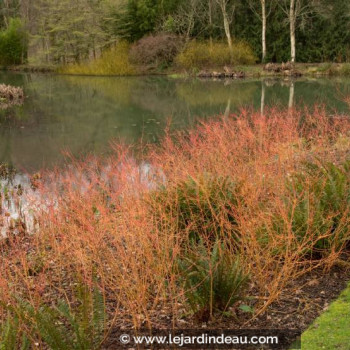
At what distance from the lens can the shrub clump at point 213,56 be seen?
32750 mm

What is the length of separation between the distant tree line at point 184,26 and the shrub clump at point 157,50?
1.06 m

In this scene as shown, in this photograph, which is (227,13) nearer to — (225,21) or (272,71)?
(225,21)

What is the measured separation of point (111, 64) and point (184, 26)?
6128 mm

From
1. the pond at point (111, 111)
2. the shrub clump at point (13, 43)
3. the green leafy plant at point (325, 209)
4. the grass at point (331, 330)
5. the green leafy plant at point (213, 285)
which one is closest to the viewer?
the grass at point (331, 330)

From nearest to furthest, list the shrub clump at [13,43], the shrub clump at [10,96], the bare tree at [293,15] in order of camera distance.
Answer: the shrub clump at [10,96] → the bare tree at [293,15] → the shrub clump at [13,43]

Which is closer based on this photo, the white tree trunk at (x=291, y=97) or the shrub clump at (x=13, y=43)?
the white tree trunk at (x=291, y=97)

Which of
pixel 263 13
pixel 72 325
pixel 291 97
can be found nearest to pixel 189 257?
pixel 72 325

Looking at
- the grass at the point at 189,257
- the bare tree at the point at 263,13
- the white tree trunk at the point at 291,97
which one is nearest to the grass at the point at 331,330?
the grass at the point at 189,257

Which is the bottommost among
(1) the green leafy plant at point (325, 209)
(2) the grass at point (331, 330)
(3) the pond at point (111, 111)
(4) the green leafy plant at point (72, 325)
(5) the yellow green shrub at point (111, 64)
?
(3) the pond at point (111, 111)

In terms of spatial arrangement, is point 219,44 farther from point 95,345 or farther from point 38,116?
point 95,345

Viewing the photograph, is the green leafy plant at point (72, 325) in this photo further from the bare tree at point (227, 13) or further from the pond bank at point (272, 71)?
the bare tree at point (227, 13)

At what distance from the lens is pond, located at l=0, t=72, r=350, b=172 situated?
11.7m

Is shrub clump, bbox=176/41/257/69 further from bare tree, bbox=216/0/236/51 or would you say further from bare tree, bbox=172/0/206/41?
bare tree, bbox=172/0/206/41

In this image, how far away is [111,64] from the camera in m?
35.5
